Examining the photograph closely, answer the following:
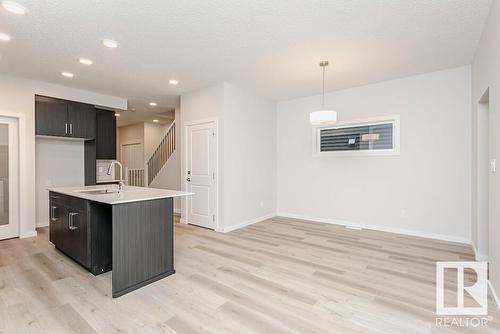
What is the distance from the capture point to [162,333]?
1.92 m

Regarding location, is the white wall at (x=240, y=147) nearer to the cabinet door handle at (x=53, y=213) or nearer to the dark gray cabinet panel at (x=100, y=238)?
the dark gray cabinet panel at (x=100, y=238)

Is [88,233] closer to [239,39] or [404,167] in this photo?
[239,39]

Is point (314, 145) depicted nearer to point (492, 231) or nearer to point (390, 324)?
point (492, 231)

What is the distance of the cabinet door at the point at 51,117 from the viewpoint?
15.3ft

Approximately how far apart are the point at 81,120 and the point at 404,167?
21.0 ft

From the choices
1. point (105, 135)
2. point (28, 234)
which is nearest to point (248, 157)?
point (105, 135)

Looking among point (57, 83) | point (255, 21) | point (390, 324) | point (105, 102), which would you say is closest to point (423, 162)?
point (390, 324)

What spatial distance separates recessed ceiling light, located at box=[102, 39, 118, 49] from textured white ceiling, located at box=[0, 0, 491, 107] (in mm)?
90

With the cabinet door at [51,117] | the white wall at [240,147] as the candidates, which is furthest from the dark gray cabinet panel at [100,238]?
the cabinet door at [51,117]

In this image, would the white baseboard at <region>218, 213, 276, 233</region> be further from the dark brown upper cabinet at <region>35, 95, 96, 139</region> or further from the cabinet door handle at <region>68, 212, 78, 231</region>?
the dark brown upper cabinet at <region>35, 95, 96, 139</region>

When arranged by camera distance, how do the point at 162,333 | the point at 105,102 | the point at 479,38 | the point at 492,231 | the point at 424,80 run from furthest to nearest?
1. the point at 105,102
2. the point at 424,80
3. the point at 479,38
4. the point at 492,231
5. the point at 162,333

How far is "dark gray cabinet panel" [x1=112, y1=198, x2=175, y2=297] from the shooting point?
2.48 metres

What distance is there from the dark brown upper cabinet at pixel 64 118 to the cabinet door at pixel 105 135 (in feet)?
1.00

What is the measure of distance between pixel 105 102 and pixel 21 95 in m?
1.42
